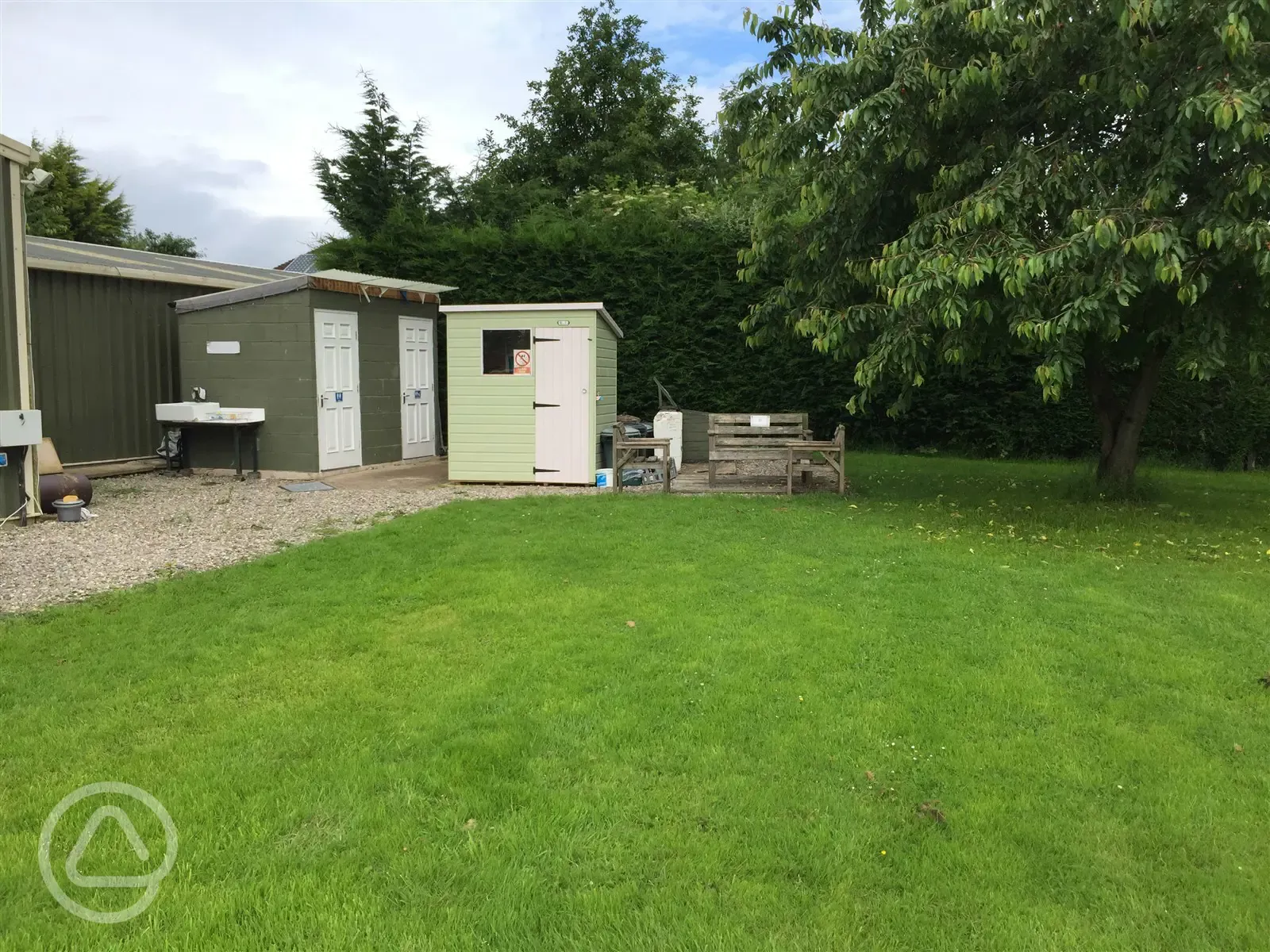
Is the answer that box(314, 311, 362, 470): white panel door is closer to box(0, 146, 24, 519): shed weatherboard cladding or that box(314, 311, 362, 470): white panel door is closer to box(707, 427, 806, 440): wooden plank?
box(0, 146, 24, 519): shed weatherboard cladding

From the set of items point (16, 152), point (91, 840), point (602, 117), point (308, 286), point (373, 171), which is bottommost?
point (91, 840)

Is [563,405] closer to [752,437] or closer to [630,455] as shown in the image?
[630,455]

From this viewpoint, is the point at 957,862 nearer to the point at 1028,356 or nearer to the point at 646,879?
the point at 646,879

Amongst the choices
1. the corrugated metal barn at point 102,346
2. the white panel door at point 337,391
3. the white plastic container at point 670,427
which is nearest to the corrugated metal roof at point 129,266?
the corrugated metal barn at point 102,346

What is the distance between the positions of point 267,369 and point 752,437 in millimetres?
5780

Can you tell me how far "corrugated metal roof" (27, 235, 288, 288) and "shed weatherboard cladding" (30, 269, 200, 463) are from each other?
0.46ft

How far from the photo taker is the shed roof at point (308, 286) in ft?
33.3

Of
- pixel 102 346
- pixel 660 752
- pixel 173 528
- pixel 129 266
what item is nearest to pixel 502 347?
pixel 173 528

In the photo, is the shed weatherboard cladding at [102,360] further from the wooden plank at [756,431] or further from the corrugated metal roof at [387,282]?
the wooden plank at [756,431]

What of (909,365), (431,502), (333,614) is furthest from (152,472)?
(909,365)

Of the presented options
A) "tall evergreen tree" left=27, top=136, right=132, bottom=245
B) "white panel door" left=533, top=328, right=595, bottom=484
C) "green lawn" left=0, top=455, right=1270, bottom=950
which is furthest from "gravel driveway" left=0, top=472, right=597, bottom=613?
"tall evergreen tree" left=27, top=136, right=132, bottom=245

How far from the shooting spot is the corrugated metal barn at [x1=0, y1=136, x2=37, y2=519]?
741 centimetres

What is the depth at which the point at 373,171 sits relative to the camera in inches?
747

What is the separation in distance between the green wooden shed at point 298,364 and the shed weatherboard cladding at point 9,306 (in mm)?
2798
